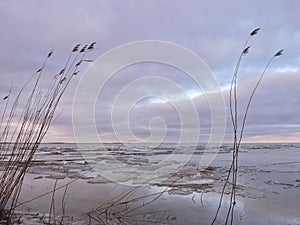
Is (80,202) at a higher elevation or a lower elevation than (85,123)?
lower

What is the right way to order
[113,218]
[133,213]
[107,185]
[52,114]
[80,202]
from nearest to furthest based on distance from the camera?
[52,114] < [113,218] < [133,213] < [80,202] < [107,185]

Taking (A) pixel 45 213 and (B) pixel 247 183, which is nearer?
(A) pixel 45 213

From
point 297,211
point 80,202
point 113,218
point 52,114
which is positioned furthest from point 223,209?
point 52,114

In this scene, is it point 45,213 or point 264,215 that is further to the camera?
point 264,215

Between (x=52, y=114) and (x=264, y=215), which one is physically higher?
(x=52, y=114)

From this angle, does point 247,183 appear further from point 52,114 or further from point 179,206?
point 52,114

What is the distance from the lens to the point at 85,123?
4320 mm

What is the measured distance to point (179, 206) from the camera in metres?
4.18

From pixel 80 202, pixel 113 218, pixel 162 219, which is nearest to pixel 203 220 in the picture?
pixel 162 219

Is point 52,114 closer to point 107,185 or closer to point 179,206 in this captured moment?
point 179,206

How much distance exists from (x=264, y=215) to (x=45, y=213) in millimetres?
2783

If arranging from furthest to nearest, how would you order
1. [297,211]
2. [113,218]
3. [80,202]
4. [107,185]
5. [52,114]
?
1. [107,185]
2. [80,202]
3. [297,211]
4. [113,218]
5. [52,114]

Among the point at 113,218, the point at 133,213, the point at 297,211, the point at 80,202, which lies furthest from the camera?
the point at 80,202

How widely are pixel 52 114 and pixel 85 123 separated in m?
1.63
